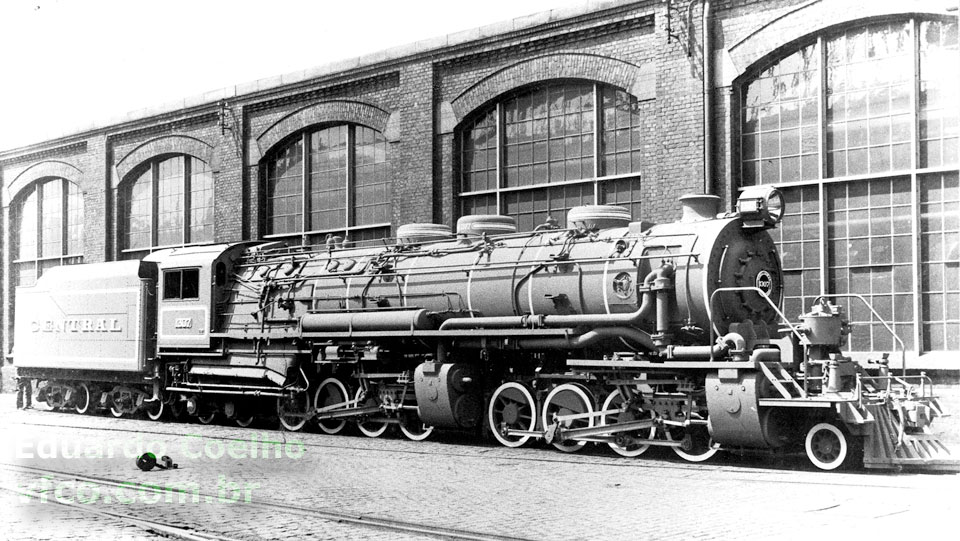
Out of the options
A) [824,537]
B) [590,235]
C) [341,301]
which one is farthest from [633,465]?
[341,301]

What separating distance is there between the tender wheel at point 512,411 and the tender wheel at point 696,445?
219 cm

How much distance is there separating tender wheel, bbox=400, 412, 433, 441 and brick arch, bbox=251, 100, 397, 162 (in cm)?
787

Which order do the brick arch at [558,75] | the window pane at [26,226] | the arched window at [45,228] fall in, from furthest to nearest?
the window pane at [26,226] → the arched window at [45,228] → the brick arch at [558,75]

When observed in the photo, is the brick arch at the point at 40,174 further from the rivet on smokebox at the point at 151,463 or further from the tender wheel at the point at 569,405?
the tender wheel at the point at 569,405

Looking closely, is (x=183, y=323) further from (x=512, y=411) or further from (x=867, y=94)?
(x=867, y=94)

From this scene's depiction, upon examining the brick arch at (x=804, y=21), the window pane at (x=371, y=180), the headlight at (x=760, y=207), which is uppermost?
the brick arch at (x=804, y=21)

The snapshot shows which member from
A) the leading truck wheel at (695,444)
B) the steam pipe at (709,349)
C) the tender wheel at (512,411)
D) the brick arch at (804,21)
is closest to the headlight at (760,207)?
the steam pipe at (709,349)

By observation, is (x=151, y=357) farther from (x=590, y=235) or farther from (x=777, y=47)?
(x=777, y=47)

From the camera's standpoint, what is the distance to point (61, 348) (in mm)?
20422

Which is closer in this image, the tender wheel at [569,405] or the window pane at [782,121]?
the tender wheel at [569,405]

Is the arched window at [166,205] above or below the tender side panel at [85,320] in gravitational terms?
above

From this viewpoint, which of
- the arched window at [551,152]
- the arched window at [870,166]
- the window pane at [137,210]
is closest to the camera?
the arched window at [870,166]

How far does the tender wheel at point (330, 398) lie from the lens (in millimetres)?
15755

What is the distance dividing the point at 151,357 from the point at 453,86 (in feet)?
26.7
